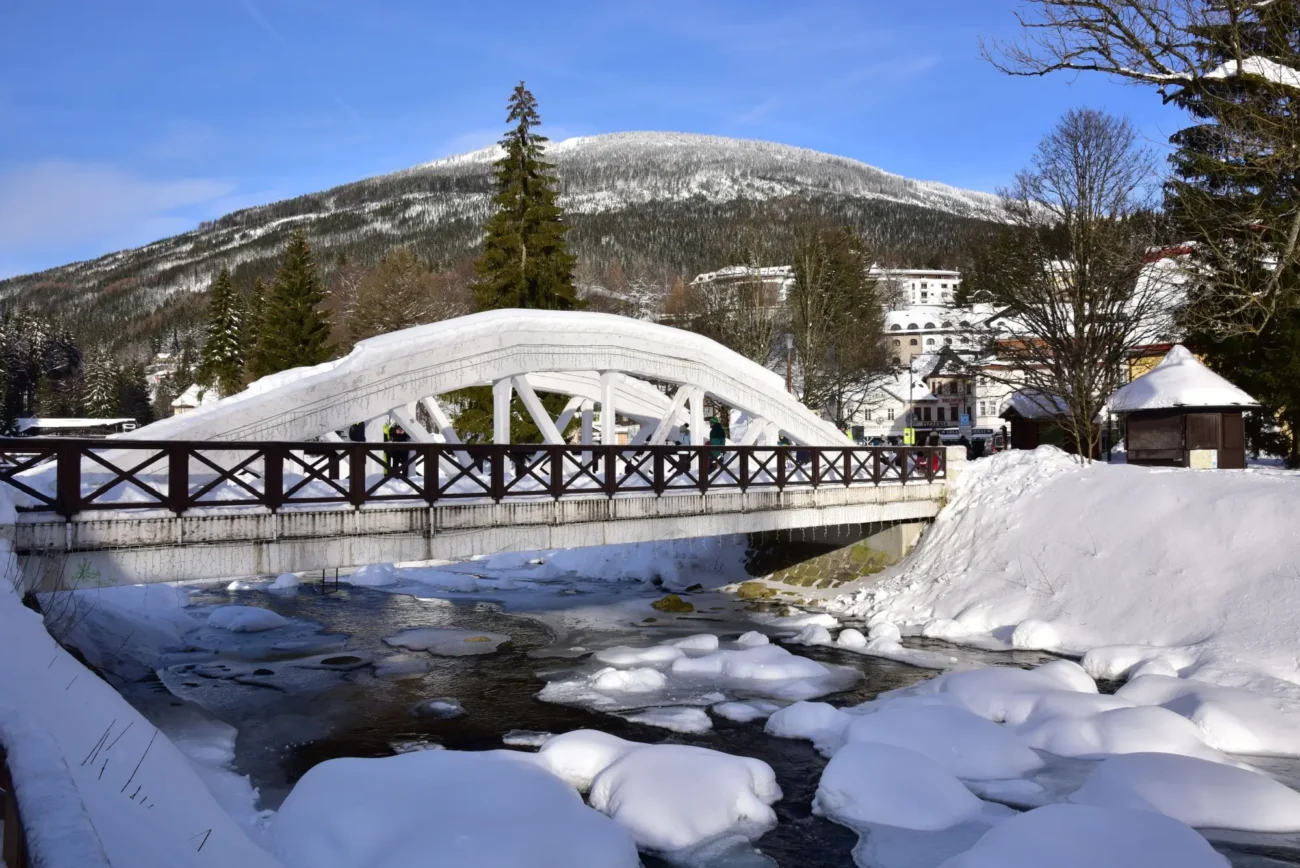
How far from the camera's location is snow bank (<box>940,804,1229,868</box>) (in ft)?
21.5

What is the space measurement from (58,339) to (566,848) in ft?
352

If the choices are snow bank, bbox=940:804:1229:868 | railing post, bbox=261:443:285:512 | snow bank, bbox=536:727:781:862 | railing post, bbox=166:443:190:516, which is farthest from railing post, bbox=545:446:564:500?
snow bank, bbox=940:804:1229:868

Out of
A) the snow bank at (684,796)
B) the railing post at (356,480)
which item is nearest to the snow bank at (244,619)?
the railing post at (356,480)

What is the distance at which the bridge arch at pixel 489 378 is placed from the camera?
1470cm

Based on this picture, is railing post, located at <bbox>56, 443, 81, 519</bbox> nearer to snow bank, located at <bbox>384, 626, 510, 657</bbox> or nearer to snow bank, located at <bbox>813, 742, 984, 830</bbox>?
snow bank, located at <bbox>384, 626, 510, 657</bbox>

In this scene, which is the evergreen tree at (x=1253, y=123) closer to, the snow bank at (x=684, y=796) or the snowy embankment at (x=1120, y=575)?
the snowy embankment at (x=1120, y=575)

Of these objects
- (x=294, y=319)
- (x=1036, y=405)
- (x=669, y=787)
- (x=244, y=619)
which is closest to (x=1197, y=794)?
(x=669, y=787)

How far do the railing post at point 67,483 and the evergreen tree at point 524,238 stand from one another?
71.7ft

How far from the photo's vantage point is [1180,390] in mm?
21828

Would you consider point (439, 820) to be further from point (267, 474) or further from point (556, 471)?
point (556, 471)

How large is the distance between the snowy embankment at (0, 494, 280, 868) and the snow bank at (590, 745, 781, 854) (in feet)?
10.2

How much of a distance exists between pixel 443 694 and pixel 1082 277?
67.4 ft

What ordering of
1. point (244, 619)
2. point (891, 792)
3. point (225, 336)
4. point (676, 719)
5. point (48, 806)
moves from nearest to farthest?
point (48, 806), point (891, 792), point (676, 719), point (244, 619), point (225, 336)

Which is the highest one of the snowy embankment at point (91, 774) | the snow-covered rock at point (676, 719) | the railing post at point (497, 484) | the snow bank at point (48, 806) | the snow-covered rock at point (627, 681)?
the railing post at point (497, 484)
